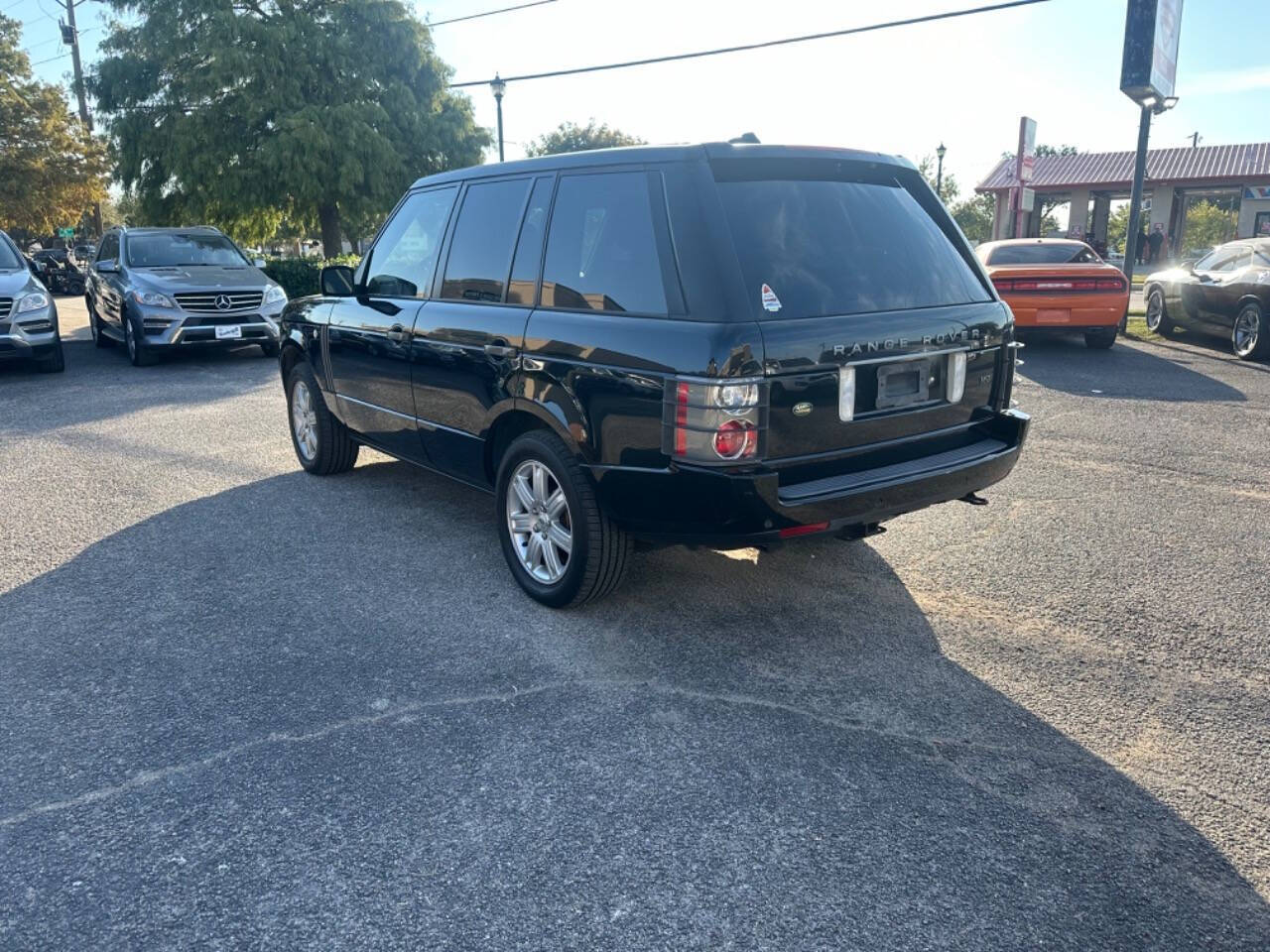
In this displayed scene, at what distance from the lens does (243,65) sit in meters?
20.7

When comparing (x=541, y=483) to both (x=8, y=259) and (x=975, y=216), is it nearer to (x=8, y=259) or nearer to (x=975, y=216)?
(x=8, y=259)

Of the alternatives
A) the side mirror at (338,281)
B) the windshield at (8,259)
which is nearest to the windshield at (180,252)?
the windshield at (8,259)

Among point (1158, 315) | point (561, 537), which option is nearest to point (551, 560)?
point (561, 537)

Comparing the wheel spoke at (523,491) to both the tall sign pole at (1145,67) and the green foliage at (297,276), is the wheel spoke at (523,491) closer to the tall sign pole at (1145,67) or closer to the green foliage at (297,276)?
the tall sign pole at (1145,67)

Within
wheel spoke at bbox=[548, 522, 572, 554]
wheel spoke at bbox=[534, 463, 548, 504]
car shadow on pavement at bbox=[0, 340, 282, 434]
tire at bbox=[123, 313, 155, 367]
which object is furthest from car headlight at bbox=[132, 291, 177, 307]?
wheel spoke at bbox=[548, 522, 572, 554]

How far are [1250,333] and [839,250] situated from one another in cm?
983

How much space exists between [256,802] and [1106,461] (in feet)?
19.7

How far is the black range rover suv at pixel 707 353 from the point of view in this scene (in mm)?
3443

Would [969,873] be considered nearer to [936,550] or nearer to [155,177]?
[936,550]

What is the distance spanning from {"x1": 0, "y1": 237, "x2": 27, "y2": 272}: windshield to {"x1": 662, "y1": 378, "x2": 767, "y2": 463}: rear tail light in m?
11.1

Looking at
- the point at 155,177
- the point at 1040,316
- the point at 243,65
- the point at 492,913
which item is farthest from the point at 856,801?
the point at 155,177

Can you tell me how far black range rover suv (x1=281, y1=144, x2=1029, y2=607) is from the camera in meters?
3.44

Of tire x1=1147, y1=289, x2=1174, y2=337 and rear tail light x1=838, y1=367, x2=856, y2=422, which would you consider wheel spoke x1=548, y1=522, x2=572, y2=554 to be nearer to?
rear tail light x1=838, y1=367, x2=856, y2=422

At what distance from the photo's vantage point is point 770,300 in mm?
3496
